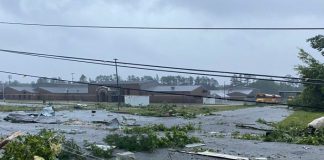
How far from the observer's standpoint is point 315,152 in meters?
17.7

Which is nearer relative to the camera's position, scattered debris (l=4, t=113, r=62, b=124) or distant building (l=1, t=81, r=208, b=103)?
scattered debris (l=4, t=113, r=62, b=124)

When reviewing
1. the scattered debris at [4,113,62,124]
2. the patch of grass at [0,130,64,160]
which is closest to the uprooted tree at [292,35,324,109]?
the scattered debris at [4,113,62,124]

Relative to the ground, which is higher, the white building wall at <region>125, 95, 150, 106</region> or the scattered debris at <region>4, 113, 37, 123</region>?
the white building wall at <region>125, 95, 150, 106</region>

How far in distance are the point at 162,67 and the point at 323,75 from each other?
39881 mm

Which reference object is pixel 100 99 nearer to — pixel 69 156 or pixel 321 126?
pixel 321 126

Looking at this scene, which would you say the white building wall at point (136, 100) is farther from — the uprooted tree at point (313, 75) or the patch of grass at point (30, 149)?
the patch of grass at point (30, 149)

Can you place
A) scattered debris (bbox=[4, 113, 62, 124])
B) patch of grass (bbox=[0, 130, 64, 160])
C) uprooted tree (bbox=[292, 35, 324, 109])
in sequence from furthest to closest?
uprooted tree (bbox=[292, 35, 324, 109])
scattered debris (bbox=[4, 113, 62, 124])
patch of grass (bbox=[0, 130, 64, 160])

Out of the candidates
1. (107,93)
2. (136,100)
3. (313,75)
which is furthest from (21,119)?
(107,93)

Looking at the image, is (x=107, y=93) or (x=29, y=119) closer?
(x=29, y=119)

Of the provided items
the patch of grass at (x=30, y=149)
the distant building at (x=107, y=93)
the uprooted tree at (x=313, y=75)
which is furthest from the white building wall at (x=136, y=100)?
the patch of grass at (x=30, y=149)

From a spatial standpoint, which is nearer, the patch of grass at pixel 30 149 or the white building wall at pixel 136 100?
Answer: the patch of grass at pixel 30 149

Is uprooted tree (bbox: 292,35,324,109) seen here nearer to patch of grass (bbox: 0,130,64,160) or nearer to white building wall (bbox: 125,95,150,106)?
white building wall (bbox: 125,95,150,106)

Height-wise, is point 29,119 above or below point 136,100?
below

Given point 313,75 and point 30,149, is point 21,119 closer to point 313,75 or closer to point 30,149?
point 30,149
